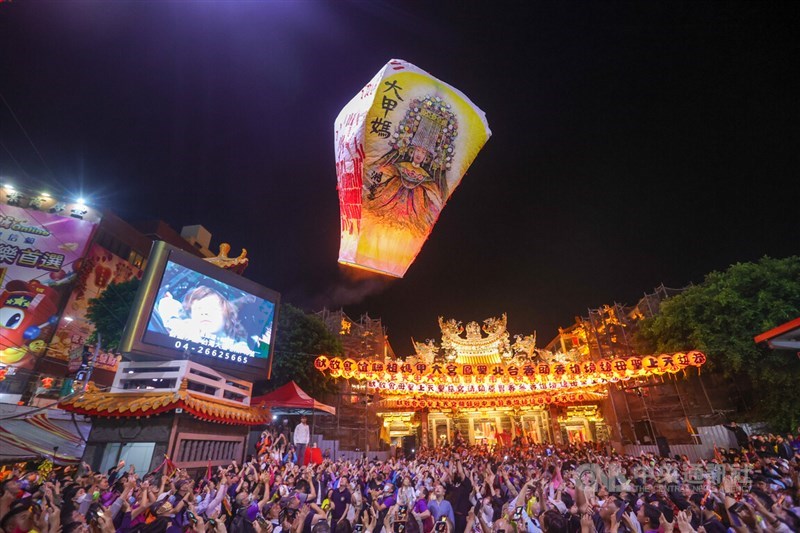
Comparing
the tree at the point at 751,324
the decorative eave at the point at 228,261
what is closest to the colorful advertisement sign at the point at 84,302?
the decorative eave at the point at 228,261

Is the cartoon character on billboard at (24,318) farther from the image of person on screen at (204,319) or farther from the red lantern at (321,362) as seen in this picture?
the red lantern at (321,362)

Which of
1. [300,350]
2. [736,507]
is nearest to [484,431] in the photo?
[300,350]

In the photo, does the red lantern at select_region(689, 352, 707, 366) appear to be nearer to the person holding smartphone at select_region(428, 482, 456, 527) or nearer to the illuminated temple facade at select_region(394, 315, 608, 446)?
the illuminated temple facade at select_region(394, 315, 608, 446)

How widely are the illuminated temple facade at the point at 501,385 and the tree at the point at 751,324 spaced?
1413mm

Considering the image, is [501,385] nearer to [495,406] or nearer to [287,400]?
[495,406]

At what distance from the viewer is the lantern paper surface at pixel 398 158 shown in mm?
8633

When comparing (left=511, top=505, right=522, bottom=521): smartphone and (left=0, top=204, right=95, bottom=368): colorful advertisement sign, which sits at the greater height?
(left=0, top=204, right=95, bottom=368): colorful advertisement sign

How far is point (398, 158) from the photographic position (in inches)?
359

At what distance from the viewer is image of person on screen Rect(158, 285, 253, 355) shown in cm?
1400

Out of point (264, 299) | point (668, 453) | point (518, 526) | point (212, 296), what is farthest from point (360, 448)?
point (518, 526)

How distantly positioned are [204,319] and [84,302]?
68.0 ft

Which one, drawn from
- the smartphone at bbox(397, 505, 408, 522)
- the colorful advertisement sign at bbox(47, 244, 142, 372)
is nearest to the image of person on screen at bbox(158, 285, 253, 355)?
the smartphone at bbox(397, 505, 408, 522)

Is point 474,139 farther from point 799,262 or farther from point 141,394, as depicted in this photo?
point 799,262

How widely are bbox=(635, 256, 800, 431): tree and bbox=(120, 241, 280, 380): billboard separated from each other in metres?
23.3
